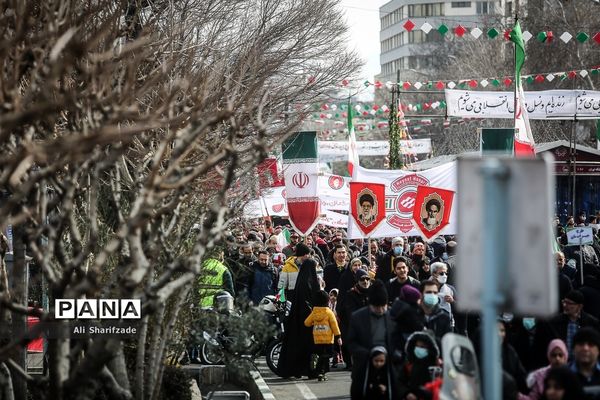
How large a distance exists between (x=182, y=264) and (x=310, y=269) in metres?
9.59

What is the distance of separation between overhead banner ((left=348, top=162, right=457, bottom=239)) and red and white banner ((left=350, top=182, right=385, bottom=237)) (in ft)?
1.04

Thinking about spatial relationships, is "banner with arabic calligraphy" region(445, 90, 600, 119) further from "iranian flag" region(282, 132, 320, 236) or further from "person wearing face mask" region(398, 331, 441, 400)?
"person wearing face mask" region(398, 331, 441, 400)

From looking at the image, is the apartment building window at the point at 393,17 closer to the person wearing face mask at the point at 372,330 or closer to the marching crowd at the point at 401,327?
the marching crowd at the point at 401,327

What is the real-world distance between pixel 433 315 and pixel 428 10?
12140cm

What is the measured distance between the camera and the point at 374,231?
70.7ft

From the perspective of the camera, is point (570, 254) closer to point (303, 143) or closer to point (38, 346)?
point (303, 143)

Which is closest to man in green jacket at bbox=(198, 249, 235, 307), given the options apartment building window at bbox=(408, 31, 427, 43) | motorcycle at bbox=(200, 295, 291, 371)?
motorcycle at bbox=(200, 295, 291, 371)

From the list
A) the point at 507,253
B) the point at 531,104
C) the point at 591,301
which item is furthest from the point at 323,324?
the point at 531,104

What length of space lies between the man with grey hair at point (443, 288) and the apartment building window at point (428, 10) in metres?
115

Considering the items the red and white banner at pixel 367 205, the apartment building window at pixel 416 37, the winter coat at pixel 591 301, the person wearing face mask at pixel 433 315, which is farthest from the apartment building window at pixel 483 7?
the person wearing face mask at pixel 433 315

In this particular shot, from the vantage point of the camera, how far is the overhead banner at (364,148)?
4938 cm

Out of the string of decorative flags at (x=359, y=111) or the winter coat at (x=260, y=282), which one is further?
the string of decorative flags at (x=359, y=111)

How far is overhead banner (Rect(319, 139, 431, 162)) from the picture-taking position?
4938 centimetres

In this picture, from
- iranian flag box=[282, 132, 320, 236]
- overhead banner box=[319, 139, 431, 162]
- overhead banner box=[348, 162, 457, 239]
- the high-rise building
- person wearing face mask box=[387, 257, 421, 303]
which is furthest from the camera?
the high-rise building
